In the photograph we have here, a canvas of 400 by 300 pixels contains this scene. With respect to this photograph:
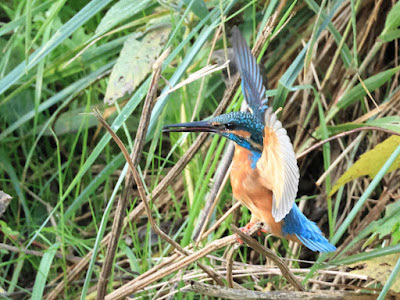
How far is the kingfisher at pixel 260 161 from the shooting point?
126 centimetres

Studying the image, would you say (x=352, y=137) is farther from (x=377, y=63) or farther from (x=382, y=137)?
(x=377, y=63)

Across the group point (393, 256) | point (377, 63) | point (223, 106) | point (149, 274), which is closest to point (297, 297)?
point (393, 256)

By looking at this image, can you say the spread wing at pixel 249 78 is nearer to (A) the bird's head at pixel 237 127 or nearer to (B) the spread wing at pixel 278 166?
(A) the bird's head at pixel 237 127

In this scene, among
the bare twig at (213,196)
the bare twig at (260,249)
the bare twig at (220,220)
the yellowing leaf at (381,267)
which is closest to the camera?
the bare twig at (260,249)

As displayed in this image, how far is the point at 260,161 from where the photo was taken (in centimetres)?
143

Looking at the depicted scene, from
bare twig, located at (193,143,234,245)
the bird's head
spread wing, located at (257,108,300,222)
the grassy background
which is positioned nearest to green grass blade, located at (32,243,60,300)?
the grassy background

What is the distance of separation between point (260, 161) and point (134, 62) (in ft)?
2.89

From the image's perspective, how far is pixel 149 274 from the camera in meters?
1.83

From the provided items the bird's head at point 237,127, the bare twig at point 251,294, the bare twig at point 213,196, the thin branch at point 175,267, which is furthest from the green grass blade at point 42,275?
the bird's head at point 237,127

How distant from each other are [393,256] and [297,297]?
32 centimetres

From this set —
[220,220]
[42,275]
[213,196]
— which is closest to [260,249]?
[220,220]

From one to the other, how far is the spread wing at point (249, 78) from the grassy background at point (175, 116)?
36 centimetres

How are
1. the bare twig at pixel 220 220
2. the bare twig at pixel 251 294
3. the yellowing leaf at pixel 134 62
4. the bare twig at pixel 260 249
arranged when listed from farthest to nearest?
the yellowing leaf at pixel 134 62 → the bare twig at pixel 220 220 → the bare twig at pixel 251 294 → the bare twig at pixel 260 249

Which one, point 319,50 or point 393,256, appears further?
point 319,50
